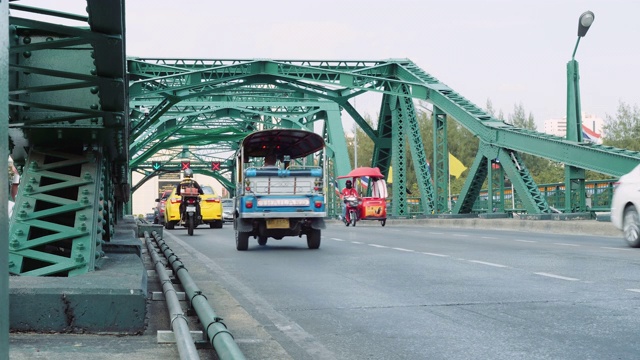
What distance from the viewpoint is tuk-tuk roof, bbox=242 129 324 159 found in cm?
2084

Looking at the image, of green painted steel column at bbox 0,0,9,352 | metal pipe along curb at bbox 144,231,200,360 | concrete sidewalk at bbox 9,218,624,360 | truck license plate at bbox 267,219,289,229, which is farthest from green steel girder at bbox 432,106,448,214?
green painted steel column at bbox 0,0,9,352

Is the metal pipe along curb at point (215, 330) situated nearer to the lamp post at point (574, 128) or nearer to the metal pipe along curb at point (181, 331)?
the metal pipe along curb at point (181, 331)

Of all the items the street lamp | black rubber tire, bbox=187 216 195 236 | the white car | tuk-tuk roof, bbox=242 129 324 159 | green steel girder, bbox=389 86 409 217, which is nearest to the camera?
the white car

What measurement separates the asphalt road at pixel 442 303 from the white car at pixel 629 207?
789 mm

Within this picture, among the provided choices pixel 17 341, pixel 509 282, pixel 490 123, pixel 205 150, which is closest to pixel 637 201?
pixel 509 282

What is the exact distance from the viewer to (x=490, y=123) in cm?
3041

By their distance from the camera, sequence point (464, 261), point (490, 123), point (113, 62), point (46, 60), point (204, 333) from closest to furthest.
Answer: point (204, 333)
point (113, 62)
point (46, 60)
point (464, 261)
point (490, 123)

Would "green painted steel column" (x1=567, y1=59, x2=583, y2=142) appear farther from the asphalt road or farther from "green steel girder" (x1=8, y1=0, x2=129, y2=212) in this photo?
"green steel girder" (x1=8, y1=0, x2=129, y2=212)

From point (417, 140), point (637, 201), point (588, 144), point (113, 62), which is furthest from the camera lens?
point (417, 140)

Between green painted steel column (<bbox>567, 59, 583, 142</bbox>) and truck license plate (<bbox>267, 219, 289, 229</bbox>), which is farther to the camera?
green painted steel column (<bbox>567, 59, 583, 142</bbox>)

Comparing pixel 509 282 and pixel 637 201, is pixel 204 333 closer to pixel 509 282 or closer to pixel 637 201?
pixel 509 282

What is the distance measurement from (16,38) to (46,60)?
2.02 feet

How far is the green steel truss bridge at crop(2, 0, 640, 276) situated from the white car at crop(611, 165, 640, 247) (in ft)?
21.1

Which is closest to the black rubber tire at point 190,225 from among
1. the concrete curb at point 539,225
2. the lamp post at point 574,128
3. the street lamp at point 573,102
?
the concrete curb at point 539,225
